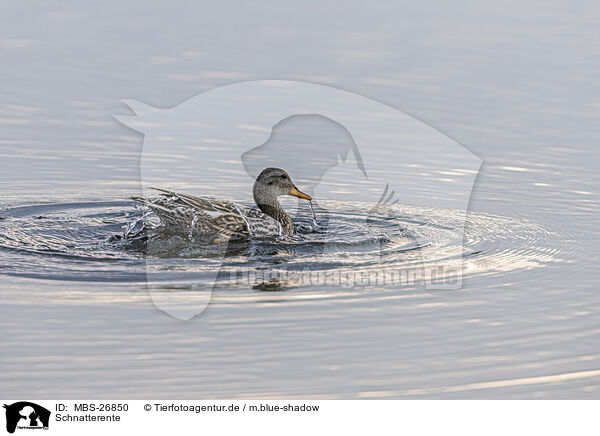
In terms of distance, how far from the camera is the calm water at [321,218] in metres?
7.35

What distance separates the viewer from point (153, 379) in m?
7.04

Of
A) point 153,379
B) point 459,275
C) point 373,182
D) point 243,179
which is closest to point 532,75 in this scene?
point 373,182

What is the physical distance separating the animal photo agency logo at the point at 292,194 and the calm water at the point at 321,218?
8 centimetres

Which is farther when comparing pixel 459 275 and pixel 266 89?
pixel 266 89

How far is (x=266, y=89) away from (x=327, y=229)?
187 inches

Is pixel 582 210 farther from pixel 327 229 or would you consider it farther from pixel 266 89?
pixel 266 89

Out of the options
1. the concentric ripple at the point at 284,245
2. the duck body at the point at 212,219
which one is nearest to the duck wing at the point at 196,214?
the duck body at the point at 212,219

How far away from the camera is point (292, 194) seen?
11711 mm
